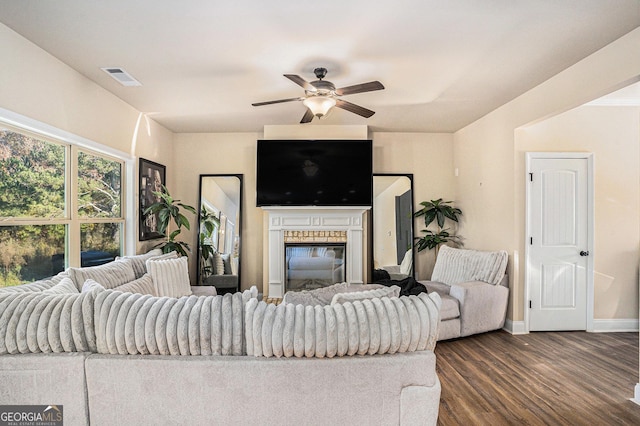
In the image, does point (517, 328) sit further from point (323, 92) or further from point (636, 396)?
point (323, 92)

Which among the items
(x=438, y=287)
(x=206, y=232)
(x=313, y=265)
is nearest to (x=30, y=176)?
(x=206, y=232)

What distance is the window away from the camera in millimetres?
2695

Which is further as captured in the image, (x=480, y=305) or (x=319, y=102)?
(x=480, y=305)

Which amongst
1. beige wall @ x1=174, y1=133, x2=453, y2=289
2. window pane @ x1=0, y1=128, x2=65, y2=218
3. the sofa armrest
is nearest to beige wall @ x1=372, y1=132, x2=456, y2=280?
beige wall @ x1=174, y1=133, x2=453, y2=289

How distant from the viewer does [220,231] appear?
5691mm

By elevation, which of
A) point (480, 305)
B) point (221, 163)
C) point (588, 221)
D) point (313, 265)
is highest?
point (221, 163)

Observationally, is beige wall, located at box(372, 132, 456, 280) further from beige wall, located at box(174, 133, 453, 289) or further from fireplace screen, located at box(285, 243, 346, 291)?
fireplace screen, located at box(285, 243, 346, 291)

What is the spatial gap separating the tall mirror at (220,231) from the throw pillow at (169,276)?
5.32 feet

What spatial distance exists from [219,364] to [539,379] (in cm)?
273

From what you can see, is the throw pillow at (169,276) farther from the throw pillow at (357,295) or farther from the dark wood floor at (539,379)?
the dark wood floor at (539,379)

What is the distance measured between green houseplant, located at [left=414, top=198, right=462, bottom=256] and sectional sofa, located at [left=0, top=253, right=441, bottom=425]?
4.14 meters

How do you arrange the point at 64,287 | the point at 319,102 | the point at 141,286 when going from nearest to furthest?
1. the point at 64,287
2. the point at 141,286
3. the point at 319,102

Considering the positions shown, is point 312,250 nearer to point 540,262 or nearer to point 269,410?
point 540,262

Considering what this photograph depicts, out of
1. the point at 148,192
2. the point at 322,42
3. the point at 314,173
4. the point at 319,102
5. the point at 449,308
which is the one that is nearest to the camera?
the point at 322,42
